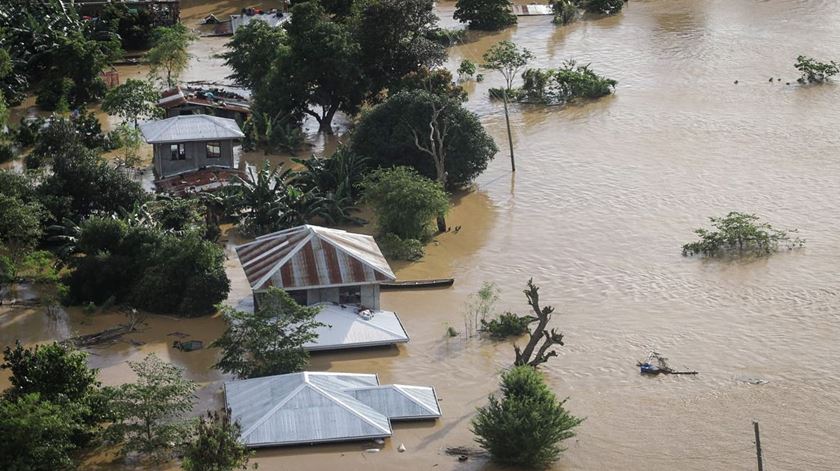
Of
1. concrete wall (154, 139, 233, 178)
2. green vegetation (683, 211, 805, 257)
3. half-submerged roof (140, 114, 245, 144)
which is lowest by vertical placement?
green vegetation (683, 211, 805, 257)

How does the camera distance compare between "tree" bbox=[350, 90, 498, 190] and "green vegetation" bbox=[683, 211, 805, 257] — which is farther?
"tree" bbox=[350, 90, 498, 190]

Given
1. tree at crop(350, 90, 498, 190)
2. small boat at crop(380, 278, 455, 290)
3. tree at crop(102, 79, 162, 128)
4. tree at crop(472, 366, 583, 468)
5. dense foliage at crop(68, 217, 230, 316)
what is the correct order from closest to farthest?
tree at crop(472, 366, 583, 468) < dense foliage at crop(68, 217, 230, 316) < small boat at crop(380, 278, 455, 290) < tree at crop(350, 90, 498, 190) < tree at crop(102, 79, 162, 128)

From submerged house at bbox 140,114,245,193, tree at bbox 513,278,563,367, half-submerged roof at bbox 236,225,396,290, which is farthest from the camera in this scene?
submerged house at bbox 140,114,245,193

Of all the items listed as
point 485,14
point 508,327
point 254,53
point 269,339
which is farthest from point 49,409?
point 485,14

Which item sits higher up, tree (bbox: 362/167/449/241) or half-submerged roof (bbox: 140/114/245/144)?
half-submerged roof (bbox: 140/114/245/144)

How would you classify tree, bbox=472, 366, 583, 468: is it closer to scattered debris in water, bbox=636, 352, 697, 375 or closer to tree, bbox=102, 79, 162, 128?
scattered debris in water, bbox=636, 352, 697, 375

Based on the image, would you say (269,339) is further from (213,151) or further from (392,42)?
(392,42)

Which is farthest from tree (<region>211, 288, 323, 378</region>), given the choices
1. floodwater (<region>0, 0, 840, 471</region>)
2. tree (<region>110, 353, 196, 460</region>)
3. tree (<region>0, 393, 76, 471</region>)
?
tree (<region>0, 393, 76, 471</region>)

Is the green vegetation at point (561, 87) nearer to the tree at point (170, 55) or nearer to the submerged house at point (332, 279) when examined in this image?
the tree at point (170, 55)
